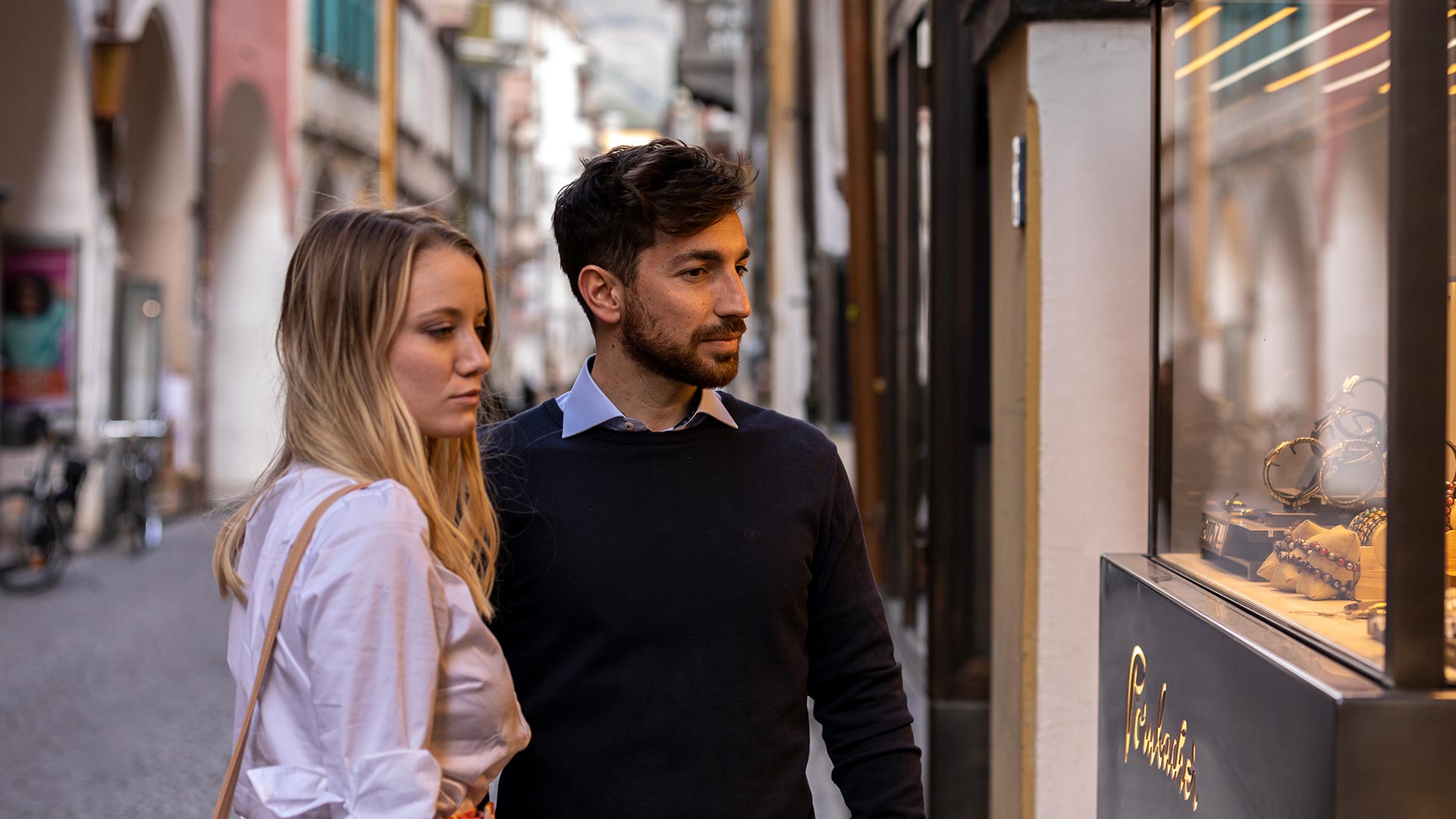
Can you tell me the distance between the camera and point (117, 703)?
7227mm

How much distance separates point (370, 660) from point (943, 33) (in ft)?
12.5

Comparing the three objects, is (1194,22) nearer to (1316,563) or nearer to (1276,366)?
(1316,563)

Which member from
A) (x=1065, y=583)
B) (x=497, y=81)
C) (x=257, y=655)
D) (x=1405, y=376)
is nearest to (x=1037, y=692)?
(x=1065, y=583)

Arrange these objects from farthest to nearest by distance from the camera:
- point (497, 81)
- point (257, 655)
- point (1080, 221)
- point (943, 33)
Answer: point (497, 81) → point (943, 33) → point (1080, 221) → point (257, 655)

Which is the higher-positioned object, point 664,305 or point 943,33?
point 943,33

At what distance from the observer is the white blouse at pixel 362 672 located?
1639 mm

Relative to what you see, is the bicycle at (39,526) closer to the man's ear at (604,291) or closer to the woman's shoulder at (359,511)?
the man's ear at (604,291)

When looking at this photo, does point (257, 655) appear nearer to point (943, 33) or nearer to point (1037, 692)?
point (1037, 692)

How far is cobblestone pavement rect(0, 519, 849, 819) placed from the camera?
5.63 meters

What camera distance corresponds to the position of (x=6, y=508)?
11594 millimetres

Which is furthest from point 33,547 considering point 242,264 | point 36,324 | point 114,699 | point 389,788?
point 389,788

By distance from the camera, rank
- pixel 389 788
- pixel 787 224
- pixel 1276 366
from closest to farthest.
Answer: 1. pixel 389 788
2. pixel 1276 366
3. pixel 787 224

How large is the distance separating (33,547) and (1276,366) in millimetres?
9140

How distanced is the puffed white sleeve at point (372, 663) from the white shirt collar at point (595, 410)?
641mm
